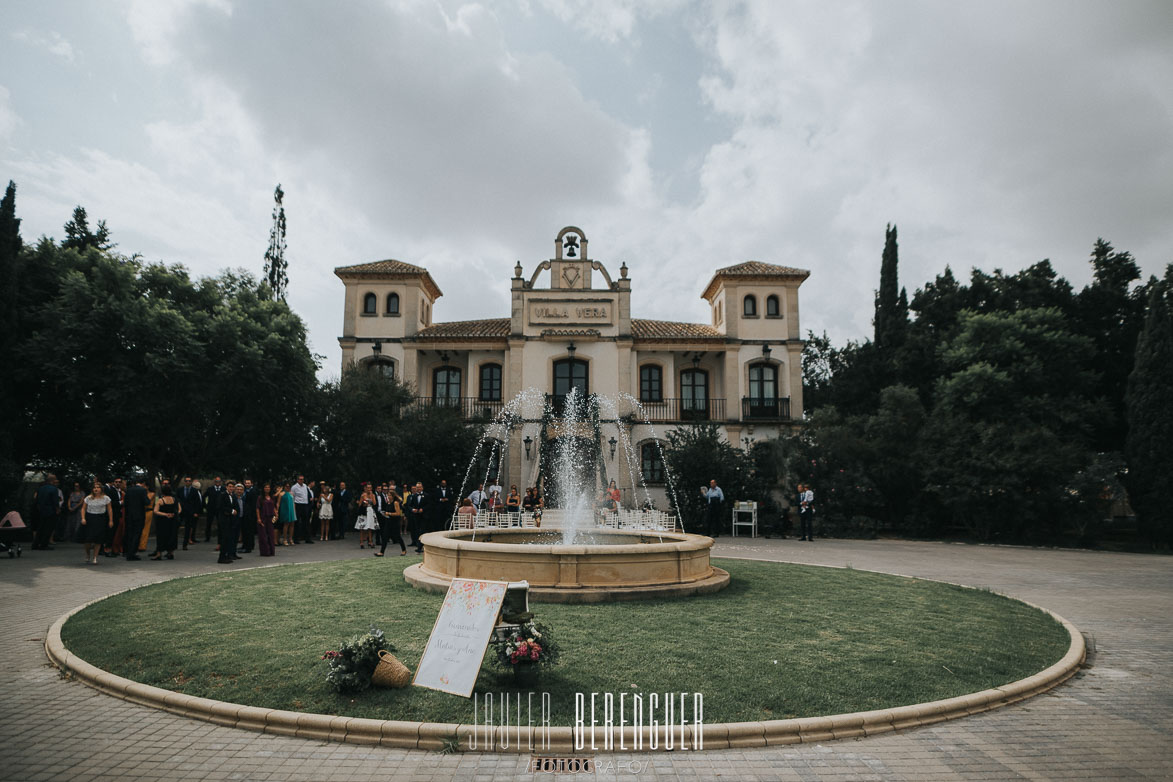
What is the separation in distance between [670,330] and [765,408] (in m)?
5.95

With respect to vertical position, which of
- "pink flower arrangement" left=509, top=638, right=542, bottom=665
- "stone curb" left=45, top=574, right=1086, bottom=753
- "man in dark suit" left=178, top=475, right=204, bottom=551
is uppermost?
"man in dark suit" left=178, top=475, right=204, bottom=551

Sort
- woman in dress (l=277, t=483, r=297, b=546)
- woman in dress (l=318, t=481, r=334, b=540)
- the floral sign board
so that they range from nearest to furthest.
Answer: the floral sign board < woman in dress (l=277, t=483, r=297, b=546) < woman in dress (l=318, t=481, r=334, b=540)

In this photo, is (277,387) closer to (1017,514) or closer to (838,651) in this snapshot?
(838,651)

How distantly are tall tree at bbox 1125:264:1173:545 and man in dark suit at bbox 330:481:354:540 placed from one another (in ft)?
84.6

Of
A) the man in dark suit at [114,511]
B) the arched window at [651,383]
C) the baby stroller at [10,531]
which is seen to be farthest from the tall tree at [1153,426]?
the baby stroller at [10,531]

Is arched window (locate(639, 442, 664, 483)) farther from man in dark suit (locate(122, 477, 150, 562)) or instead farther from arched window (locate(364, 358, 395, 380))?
man in dark suit (locate(122, 477, 150, 562))

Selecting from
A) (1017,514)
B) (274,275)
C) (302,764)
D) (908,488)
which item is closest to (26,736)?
(302,764)

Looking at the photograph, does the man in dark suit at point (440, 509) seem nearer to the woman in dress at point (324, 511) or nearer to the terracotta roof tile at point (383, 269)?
the woman in dress at point (324, 511)

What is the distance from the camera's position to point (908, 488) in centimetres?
2586

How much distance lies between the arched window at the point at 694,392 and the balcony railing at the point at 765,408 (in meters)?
1.84

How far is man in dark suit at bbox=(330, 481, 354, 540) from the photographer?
818 inches

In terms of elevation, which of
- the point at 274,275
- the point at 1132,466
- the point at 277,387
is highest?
the point at 274,275

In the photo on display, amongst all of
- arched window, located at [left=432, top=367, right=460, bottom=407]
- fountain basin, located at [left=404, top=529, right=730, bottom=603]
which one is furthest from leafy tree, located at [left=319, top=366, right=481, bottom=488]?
fountain basin, located at [left=404, top=529, right=730, bottom=603]

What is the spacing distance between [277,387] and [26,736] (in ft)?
59.2
